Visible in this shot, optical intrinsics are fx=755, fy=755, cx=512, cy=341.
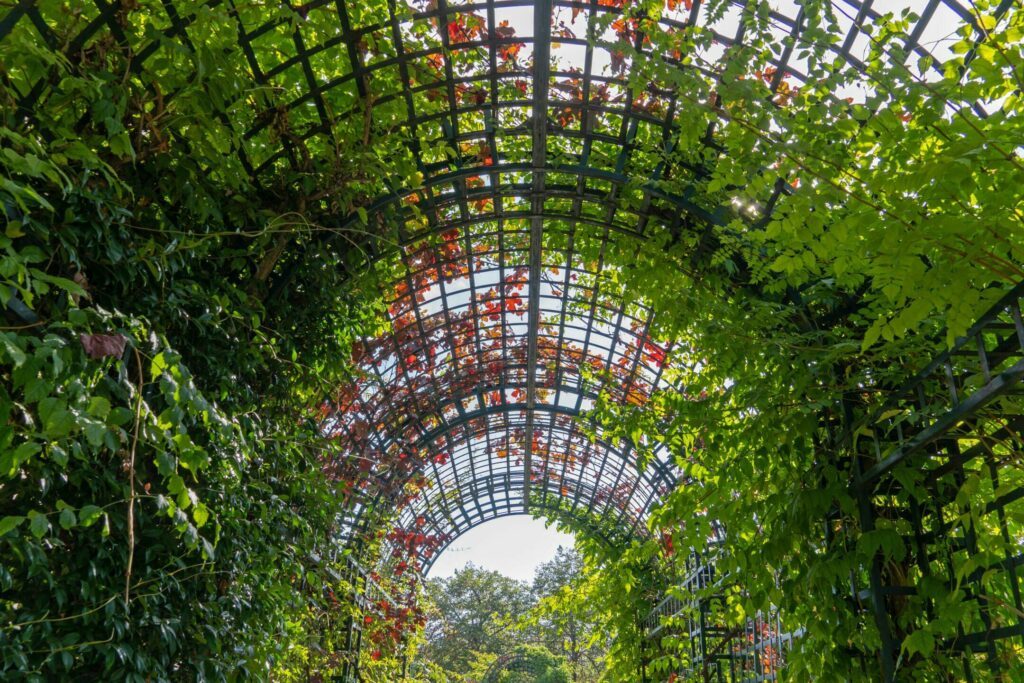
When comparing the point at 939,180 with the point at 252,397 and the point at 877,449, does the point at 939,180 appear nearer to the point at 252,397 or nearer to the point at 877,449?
the point at 877,449

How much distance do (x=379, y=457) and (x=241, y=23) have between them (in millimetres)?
5542

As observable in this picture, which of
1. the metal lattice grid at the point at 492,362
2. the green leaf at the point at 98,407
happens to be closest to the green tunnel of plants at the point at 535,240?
the green leaf at the point at 98,407

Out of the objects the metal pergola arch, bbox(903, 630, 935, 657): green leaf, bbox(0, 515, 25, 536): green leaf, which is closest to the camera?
bbox(0, 515, 25, 536): green leaf

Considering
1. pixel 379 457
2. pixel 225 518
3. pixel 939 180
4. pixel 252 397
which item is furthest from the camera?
pixel 379 457

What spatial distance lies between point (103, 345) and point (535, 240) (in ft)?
13.2

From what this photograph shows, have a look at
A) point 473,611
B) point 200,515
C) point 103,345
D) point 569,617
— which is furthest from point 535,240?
point 473,611

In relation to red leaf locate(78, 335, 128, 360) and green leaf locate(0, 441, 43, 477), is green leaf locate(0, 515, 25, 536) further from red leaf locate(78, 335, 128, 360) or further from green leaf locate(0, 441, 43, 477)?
red leaf locate(78, 335, 128, 360)

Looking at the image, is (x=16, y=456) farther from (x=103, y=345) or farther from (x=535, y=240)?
(x=535, y=240)

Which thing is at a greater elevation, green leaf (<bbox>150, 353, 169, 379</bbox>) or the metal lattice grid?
the metal lattice grid

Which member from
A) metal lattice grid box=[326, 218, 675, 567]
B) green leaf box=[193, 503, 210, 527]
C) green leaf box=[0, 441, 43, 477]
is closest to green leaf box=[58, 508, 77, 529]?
green leaf box=[0, 441, 43, 477]

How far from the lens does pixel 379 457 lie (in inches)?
324

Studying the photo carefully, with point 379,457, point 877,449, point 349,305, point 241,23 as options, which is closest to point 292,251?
point 349,305

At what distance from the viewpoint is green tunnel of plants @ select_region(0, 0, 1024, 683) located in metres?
2.35

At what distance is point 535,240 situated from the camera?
6.12 meters
